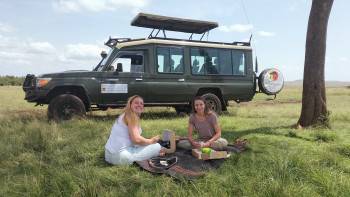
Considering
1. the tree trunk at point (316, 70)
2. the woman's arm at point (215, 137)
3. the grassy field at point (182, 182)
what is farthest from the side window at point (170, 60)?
the woman's arm at point (215, 137)

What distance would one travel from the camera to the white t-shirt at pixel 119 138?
657 cm

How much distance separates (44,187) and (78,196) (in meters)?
0.56

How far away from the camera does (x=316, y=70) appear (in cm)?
949

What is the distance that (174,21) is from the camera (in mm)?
12898

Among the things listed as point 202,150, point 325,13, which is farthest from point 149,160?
point 325,13

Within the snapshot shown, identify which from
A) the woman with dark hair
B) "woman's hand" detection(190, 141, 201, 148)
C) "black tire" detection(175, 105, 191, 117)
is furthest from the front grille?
"woman's hand" detection(190, 141, 201, 148)

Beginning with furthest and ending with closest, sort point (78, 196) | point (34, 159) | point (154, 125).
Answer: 1. point (154, 125)
2. point (34, 159)
3. point (78, 196)

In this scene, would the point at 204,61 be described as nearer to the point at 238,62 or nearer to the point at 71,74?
the point at 238,62

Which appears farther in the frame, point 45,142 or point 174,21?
point 174,21

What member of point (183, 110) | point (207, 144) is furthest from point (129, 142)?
point (183, 110)

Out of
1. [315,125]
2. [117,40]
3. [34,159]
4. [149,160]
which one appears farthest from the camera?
[117,40]

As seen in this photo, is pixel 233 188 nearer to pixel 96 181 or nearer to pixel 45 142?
pixel 96 181

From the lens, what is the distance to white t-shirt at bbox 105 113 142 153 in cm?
657

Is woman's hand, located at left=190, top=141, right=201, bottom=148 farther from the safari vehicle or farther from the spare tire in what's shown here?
the spare tire
